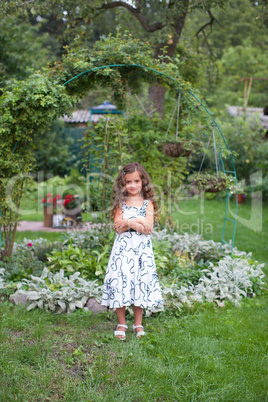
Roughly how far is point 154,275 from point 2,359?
1308mm

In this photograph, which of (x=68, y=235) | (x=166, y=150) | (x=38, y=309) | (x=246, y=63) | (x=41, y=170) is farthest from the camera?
(x=246, y=63)

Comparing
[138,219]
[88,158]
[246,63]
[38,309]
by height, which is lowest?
[38,309]

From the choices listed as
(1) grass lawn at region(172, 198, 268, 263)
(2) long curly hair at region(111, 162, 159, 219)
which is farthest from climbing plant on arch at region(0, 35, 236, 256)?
(1) grass lawn at region(172, 198, 268, 263)

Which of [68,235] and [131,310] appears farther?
[68,235]

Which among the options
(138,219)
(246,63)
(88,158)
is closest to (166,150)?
(88,158)

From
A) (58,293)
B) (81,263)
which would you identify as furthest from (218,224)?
(58,293)

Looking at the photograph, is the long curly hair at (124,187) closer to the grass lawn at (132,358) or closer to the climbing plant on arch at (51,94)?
the grass lawn at (132,358)

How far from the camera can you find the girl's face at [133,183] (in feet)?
9.99

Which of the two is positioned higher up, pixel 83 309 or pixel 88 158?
pixel 88 158

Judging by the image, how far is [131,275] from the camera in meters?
2.94

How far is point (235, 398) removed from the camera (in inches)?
86.0

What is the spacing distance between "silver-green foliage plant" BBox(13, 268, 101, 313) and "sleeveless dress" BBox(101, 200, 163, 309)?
542mm

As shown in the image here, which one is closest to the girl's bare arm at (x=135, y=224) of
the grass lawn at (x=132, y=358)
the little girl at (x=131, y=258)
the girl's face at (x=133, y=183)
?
the little girl at (x=131, y=258)

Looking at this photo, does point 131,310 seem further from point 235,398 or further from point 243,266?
point 243,266
